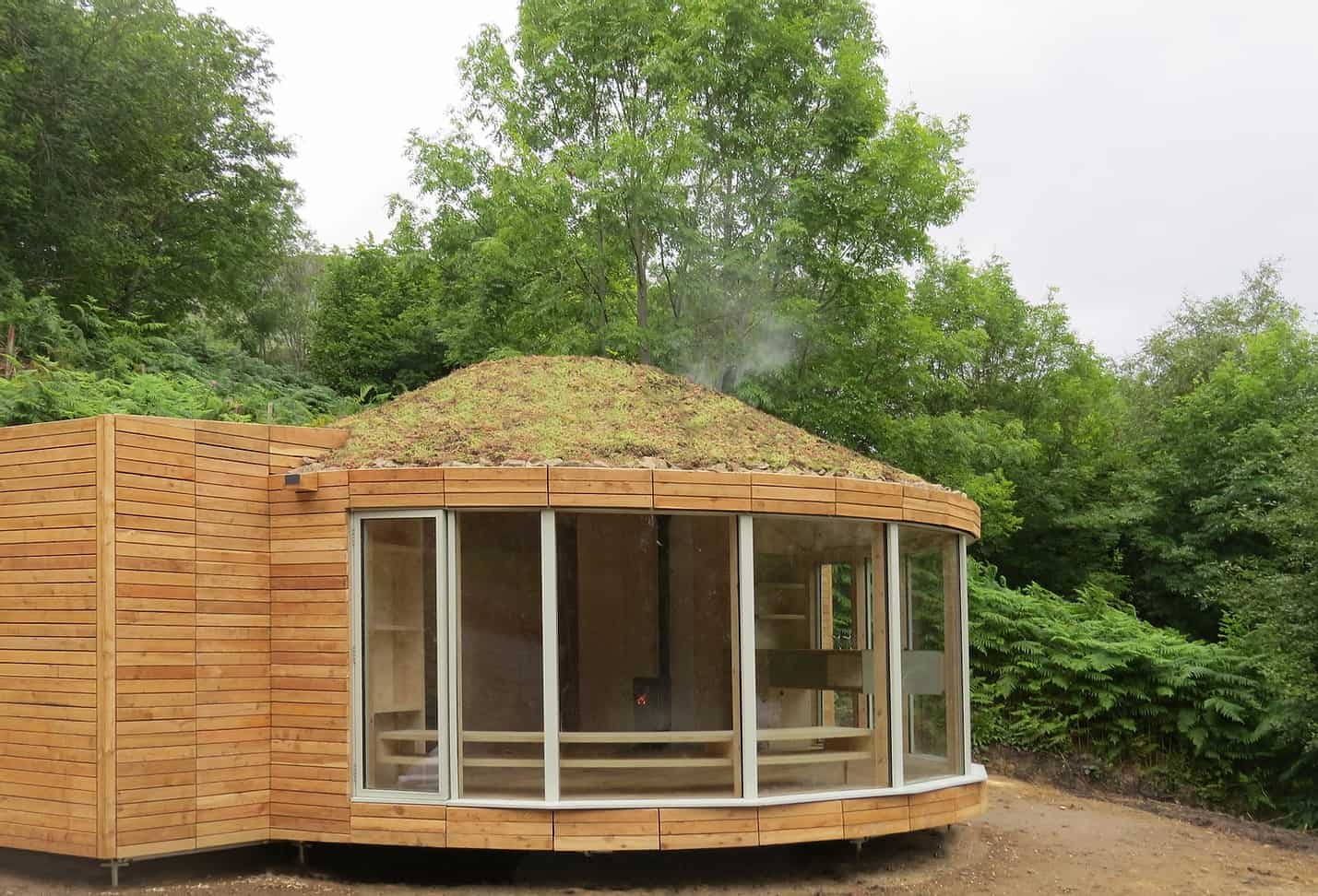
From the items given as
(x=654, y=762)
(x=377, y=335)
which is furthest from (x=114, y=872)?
(x=377, y=335)

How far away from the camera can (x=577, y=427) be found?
9547 mm

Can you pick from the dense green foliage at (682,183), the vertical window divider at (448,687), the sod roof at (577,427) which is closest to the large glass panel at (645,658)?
the sod roof at (577,427)

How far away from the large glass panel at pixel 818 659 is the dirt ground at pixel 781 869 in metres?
0.79

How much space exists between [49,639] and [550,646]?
3.40 metres

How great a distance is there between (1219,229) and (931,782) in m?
51.2

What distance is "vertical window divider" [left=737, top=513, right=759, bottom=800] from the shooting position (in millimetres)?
8477

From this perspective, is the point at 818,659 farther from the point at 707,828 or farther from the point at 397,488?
the point at 397,488

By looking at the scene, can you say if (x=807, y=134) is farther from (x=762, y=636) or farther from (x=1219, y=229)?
(x=1219, y=229)

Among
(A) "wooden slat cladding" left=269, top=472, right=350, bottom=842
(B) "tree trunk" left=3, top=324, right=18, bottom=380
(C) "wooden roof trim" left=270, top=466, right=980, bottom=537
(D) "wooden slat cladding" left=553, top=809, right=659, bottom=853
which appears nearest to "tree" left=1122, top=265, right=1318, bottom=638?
(C) "wooden roof trim" left=270, top=466, right=980, bottom=537

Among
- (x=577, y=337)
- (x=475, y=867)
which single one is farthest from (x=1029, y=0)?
(x=475, y=867)

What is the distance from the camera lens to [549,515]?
832cm

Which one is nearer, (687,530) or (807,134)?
(687,530)

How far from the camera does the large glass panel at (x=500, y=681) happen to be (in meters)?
8.18

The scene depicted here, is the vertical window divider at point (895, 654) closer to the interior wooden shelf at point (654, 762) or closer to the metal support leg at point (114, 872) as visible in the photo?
the interior wooden shelf at point (654, 762)
